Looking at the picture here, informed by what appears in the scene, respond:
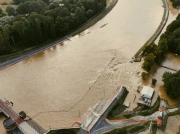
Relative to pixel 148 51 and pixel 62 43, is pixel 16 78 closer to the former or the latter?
pixel 62 43

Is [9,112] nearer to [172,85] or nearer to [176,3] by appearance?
[172,85]

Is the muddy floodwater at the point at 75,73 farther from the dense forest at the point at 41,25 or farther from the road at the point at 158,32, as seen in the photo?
the dense forest at the point at 41,25

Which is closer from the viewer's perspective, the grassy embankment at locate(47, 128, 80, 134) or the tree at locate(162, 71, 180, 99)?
the grassy embankment at locate(47, 128, 80, 134)

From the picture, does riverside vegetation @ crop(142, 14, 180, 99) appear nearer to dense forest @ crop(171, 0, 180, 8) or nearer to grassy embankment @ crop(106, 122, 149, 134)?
grassy embankment @ crop(106, 122, 149, 134)

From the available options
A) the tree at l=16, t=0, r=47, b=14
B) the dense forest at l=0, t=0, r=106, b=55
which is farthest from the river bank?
the tree at l=16, t=0, r=47, b=14

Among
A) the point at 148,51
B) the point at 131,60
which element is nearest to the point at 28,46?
the point at 131,60

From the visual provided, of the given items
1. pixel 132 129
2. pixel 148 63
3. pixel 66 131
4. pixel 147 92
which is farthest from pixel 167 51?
pixel 66 131
